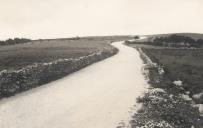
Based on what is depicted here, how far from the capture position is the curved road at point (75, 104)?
66.5ft

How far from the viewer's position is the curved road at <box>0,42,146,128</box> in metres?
20.3

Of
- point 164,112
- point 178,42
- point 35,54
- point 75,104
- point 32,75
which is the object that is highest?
point 32,75

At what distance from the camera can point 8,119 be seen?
21109 mm

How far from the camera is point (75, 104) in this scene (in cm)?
2470

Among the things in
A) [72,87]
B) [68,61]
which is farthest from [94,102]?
[68,61]

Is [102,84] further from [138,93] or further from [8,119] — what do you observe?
[8,119]

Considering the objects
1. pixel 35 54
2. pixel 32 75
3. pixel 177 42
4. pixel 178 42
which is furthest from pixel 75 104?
pixel 178 42

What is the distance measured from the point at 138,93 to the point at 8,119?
31.9 ft

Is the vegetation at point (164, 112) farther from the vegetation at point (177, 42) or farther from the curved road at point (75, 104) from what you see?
the vegetation at point (177, 42)

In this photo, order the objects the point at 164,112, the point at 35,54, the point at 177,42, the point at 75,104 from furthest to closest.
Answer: the point at 177,42 → the point at 35,54 → the point at 75,104 → the point at 164,112

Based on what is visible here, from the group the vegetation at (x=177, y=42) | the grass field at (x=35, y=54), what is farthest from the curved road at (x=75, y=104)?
the vegetation at (x=177, y=42)

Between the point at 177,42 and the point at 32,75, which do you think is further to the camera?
the point at 177,42

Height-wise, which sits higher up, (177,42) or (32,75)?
(32,75)

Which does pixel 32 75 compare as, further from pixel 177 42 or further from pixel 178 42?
pixel 178 42
